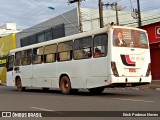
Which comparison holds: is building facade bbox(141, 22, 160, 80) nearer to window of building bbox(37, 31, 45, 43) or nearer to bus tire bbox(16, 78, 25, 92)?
bus tire bbox(16, 78, 25, 92)

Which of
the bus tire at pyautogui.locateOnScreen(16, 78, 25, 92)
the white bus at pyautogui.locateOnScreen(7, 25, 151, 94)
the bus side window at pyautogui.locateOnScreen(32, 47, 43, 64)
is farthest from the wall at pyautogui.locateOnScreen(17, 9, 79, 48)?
the white bus at pyautogui.locateOnScreen(7, 25, 151, 94)

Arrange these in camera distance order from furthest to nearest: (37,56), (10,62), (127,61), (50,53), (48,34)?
(48,34), (10,62), (37,56), (50,53), (127,61)

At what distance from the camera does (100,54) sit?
1639 cm

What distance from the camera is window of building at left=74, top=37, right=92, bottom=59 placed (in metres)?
17.1

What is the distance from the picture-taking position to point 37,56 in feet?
71.6

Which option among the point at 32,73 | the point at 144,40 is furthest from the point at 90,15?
the point at 144,40

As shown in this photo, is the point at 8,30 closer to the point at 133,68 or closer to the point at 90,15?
the point at 90,15

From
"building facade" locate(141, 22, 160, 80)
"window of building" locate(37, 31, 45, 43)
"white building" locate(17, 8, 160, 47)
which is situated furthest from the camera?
"window of building" locate(37, 31, 45, 43)

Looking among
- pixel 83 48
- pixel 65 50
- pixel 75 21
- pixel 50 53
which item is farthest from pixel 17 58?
pixel 75 21

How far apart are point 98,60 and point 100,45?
701mm

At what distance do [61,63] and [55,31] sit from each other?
25877 mm

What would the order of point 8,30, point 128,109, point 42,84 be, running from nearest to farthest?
point 128,109 < point 42,84 < point 8,30

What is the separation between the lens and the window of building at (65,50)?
60.7 feet

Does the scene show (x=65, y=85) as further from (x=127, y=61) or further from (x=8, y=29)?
(x=8, y=29)
